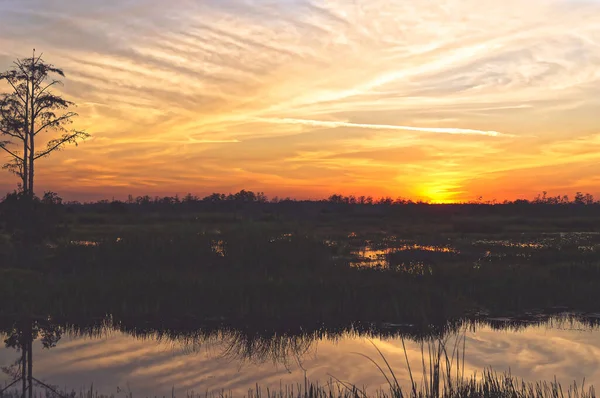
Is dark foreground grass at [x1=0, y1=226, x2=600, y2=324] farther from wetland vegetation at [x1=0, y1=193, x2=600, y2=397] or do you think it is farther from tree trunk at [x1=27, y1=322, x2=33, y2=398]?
tree trunk at [x1=27, y1=322, x2=33, y2=398]

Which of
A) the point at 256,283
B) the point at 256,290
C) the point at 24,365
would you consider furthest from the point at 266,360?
the point at 256,283

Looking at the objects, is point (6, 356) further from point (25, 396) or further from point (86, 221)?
point (86, 221)

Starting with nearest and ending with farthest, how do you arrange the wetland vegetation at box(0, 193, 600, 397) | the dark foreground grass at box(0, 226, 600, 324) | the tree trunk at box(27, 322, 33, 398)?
the tree trunk at box(27, 322, 33, 398) < the wetland vegetation at box(0, 193, 600, 397) < the dark foreground grass at box(0, 226, 600, 324)

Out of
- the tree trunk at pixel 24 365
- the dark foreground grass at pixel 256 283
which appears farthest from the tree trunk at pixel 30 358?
the dark foreground grass at pixel 256 283

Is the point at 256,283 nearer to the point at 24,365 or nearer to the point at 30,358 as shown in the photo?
the point at 30,358

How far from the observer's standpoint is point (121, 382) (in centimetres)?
1070

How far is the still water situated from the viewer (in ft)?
35.5

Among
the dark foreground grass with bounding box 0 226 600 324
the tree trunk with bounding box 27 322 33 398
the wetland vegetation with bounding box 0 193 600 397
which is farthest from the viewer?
the dark foreground grass with bounding box 0 226 600 324

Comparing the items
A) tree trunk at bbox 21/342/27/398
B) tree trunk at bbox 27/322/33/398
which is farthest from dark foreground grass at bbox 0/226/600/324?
tree trunk at bbox 21/342/27/398

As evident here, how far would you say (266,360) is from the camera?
12.3m

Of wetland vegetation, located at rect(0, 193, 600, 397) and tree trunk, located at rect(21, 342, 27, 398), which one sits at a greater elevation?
wetland vegetation, located at rect(0, 193, 600, 397)

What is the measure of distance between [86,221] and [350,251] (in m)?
41.6

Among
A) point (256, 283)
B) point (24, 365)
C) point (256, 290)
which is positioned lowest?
point (24, 365)

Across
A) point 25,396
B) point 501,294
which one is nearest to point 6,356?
point 25,396
